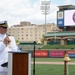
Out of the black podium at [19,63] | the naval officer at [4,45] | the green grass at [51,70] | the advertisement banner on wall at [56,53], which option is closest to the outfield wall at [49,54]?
the advertisement banner on wall at [56,53]

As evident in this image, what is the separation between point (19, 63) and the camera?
→ 4156 millimetres

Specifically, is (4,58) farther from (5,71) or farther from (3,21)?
(3,21)

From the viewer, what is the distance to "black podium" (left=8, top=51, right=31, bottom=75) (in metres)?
4.16

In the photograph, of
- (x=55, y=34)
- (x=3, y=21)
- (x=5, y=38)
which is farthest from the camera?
(x=55, y=34)

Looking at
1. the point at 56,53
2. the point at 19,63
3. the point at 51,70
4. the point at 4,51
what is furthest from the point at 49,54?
the point at 19,63

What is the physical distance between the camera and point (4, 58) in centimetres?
456

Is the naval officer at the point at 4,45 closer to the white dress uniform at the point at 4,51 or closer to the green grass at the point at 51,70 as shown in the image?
the white dress uniform at the point at 4,51

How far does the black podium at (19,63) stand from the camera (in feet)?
13.6

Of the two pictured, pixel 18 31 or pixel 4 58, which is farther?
pixel 18 31

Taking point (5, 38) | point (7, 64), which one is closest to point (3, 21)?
point (5, 38)

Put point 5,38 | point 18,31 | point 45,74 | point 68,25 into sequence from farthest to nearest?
point 18,31
point 68,25
point 45,74
point 5,38

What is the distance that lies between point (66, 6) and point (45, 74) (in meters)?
77.6

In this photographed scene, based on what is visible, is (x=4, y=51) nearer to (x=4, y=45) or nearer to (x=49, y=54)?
(x=4, y=45)

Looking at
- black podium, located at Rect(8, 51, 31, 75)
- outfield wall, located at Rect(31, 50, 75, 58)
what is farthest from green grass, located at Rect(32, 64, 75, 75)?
outfield wall, located at Rect(31, 50, 75, 58)
